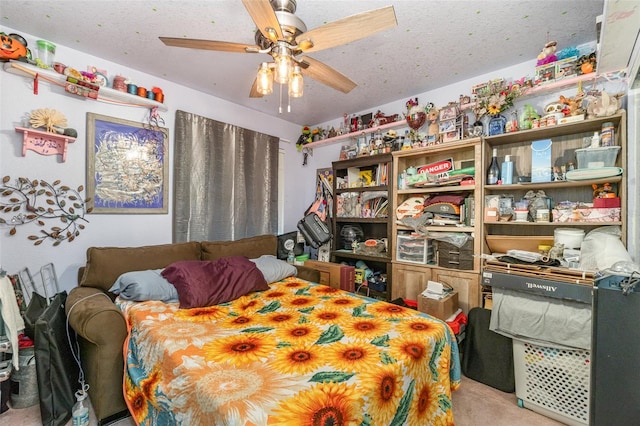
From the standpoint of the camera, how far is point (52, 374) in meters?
1.56

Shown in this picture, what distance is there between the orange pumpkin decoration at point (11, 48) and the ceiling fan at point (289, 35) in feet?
4.24

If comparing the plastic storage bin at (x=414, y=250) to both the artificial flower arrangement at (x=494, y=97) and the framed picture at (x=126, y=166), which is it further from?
the framed picture at (x=126, y=166)

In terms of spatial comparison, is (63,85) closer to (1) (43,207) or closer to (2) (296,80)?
(1) (43,207)

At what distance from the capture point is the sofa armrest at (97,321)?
4.87 feet

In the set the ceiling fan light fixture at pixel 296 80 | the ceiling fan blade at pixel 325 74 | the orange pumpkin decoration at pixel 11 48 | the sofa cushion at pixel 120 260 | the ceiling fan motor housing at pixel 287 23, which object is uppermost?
the orange pumpkin decoration at pixel 11 48

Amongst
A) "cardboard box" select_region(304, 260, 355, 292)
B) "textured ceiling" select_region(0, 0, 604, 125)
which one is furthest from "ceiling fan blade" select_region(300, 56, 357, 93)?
"cardboard box" select_region(304, 260, 355, 292)

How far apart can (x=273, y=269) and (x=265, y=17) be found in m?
1.91

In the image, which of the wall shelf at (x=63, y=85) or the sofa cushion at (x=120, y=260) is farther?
the sofa cushion at (x=120, y=260)

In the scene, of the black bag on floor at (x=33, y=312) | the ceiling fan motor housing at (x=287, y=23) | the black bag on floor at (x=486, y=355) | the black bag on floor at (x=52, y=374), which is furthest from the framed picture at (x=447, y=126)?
the black bag on floor at (x=33, y=312)

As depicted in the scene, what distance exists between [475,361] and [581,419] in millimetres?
600

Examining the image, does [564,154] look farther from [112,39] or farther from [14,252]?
[14,252]

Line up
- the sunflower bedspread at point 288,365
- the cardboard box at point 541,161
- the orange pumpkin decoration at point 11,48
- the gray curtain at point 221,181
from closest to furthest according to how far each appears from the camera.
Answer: the sunflower bedspread at point 288,365, the orange pumpkin decoration at point 11,48, the cardboard box at point 541,161, the gray curtain at point 221,181

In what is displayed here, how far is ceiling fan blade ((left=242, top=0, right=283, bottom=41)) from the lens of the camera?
1.12 m

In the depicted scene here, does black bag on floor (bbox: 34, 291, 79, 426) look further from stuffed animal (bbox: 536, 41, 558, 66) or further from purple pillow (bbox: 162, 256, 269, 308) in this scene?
stuffed animal (bbox: 536, 41, 558, 66)
